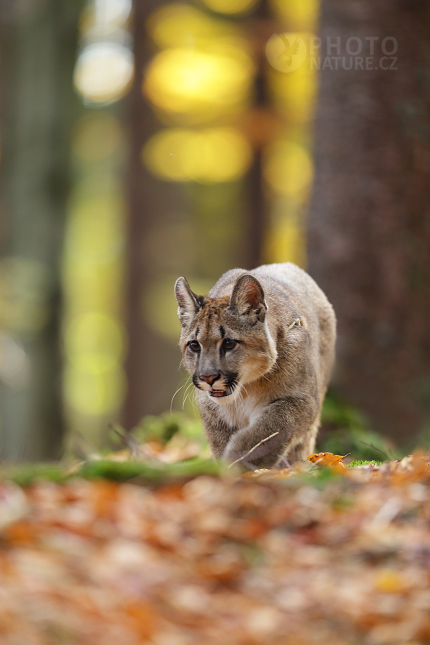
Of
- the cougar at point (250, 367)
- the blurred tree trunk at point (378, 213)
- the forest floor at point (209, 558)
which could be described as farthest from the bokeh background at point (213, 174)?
the forest floor at point (209, 558)

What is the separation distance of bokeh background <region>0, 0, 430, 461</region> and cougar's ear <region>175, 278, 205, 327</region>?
0.89m

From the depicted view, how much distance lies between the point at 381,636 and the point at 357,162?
7.27 m

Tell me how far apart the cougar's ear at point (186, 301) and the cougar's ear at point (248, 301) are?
0.97 ft

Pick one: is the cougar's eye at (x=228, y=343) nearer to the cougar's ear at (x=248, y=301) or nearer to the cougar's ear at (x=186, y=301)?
the cougar's ear at (x=248, y=301)

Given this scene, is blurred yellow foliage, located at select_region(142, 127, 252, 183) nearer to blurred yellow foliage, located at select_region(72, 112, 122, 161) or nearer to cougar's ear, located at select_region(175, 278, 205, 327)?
blurred yellow foliage, located at select_region(72, 112, 122, 161)

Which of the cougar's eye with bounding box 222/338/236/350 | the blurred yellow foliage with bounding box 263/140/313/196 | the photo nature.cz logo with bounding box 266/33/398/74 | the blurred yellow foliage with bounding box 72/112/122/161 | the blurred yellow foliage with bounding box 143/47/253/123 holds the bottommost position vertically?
the cougar's eye with bounding box 222/338/236/350

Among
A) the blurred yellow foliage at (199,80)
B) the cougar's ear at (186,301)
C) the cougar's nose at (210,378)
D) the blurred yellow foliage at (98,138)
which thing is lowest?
the cougar's nose at (210,378)

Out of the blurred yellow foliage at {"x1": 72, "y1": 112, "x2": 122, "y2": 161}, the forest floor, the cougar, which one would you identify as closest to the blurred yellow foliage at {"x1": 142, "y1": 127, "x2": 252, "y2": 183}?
the blurred yellow foliage at {"x1": 72, "y1": 112, "x2": 122, "y2": 161}

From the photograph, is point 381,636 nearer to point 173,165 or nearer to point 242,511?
point 242,511

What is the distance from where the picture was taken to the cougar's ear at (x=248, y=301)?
5762 mm

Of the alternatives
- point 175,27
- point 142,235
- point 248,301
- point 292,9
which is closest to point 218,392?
point 248,301

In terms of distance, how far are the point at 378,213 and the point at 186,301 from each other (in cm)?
406

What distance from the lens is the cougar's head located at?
18.5 ft

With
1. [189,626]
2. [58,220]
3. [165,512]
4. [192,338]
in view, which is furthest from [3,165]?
[189,626]
